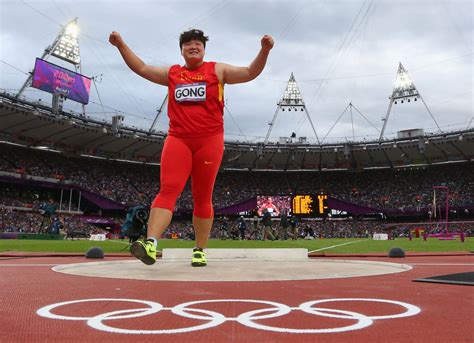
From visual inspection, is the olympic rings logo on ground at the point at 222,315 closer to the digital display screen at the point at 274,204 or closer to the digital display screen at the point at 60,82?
the digital display screen at the point at 60,82

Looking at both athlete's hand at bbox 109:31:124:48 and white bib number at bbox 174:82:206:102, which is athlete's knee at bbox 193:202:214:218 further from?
athlete's hand at bbox 109:31:124:48

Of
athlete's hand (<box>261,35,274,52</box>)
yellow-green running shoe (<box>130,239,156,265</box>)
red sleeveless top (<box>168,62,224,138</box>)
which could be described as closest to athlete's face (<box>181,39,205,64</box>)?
red sleeveless top (<box>168,62,224,138</box>)

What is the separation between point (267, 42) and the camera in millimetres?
4363

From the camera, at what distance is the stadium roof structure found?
35.1 m

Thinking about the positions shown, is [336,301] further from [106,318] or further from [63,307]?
[63,307]

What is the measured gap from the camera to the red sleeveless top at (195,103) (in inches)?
188

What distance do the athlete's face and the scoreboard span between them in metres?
39.2

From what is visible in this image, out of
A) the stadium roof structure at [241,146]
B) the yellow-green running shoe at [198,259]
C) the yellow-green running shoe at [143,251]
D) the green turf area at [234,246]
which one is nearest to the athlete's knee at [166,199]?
the yellow-green running shoe at [143,251]

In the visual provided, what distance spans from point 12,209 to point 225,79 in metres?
35.6

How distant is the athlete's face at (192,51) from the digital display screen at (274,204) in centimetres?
3946

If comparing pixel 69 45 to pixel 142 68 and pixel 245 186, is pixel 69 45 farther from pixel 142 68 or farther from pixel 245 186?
pixel 142 68

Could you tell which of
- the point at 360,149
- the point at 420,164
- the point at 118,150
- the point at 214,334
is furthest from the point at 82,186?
the point at 214,334

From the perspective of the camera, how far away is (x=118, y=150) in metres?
44.7

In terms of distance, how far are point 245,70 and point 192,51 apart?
0.75 m
